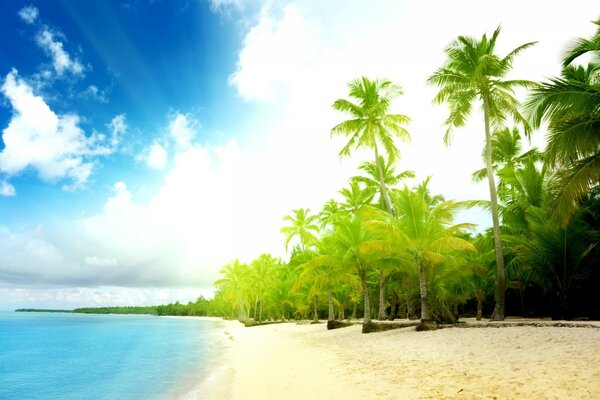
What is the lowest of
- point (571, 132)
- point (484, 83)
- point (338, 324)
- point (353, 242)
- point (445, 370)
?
point (338, 324)

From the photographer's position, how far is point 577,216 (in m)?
14.8

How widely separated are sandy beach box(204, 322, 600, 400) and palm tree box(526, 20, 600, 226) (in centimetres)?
354

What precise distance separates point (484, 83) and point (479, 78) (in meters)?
0.44

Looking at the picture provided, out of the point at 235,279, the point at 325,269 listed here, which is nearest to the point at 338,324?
the point at 325,269

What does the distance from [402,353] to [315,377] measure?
3230mm

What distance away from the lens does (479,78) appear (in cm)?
1611

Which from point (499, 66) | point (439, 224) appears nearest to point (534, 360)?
point (439, 224)

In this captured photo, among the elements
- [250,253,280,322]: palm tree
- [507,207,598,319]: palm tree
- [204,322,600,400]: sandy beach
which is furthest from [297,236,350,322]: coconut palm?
[250,253,280,322]: palm tree

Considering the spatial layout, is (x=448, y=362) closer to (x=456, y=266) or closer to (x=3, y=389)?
(x=456, y=266)

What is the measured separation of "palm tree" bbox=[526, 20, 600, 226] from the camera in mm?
9180

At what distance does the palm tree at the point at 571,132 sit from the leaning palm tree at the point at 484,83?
19.6 feet

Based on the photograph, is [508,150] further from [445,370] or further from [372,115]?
[445,370]

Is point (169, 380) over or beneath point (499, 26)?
beneath

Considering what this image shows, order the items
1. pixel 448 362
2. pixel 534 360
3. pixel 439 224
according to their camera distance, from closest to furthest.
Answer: pixel 534 360
pixel 448 362
pixel 439 224
